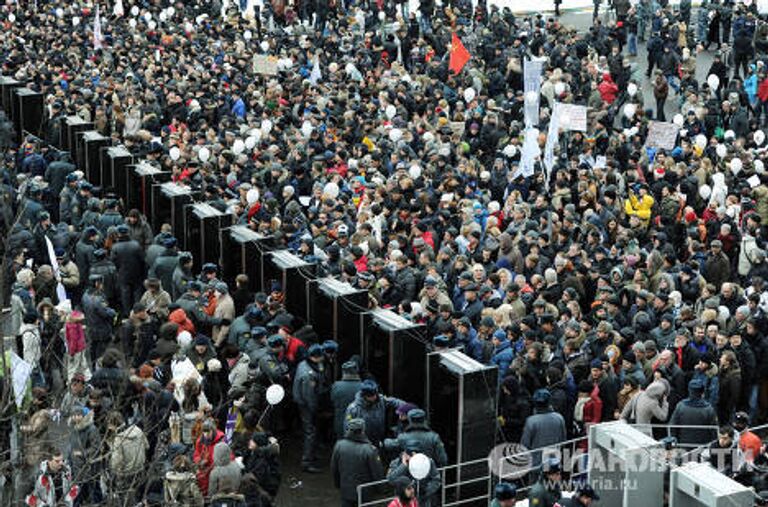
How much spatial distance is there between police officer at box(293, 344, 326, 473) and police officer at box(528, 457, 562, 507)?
153 inches

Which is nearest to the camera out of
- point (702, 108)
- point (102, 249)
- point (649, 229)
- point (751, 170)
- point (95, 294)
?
point (95, 294)

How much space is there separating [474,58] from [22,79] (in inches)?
400

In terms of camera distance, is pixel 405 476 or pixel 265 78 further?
pixel 265 78

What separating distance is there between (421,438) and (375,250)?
6874mm

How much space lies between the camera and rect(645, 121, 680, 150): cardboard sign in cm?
2617

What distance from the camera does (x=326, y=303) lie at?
18.8 metres

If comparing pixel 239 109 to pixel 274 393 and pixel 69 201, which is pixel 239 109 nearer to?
pixel 69 201

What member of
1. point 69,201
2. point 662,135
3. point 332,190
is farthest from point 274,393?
point 662,135

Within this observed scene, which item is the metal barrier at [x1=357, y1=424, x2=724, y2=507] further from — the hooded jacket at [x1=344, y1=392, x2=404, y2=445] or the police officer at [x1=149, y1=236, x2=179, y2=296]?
the police officer at [x1=149, y1=236, x2=179, y2=296]

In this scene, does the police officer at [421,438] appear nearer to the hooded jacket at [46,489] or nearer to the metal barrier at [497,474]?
the metal barrier at [497,474]

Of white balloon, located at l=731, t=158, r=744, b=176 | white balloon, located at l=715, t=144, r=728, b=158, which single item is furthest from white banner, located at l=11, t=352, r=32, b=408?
white balloon, located at l=715, t=144, r=728, b=158

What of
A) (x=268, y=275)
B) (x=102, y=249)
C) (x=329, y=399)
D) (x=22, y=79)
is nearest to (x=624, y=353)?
(x=329, y=399)

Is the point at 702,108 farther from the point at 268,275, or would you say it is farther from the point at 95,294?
the point at 95,294

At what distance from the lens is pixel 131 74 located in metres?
30.9
